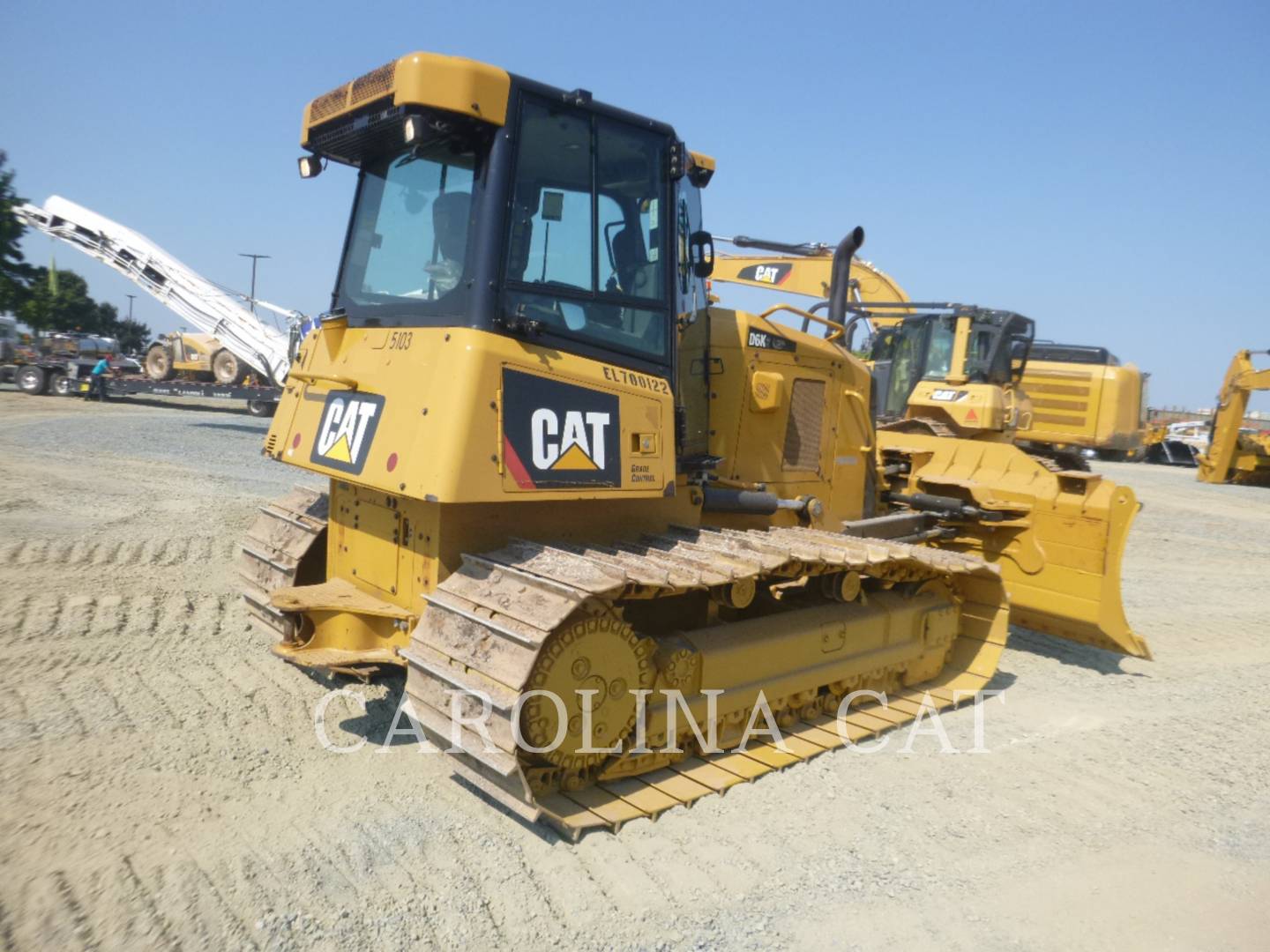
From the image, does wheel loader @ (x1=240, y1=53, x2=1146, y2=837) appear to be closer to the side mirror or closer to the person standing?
the side mirror

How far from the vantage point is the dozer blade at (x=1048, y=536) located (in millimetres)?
6070

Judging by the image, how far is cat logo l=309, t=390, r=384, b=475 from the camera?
3.81 meters

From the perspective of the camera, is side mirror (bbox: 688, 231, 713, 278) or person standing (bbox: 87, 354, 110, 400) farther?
person standing (bbox: 87, 354, 110, 400)

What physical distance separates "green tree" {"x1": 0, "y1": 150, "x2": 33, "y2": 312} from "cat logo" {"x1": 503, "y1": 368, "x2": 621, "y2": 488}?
24093 millimetres

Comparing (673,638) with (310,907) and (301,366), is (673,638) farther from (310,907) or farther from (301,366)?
(301,366)

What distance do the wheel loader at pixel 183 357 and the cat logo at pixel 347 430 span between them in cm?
2563

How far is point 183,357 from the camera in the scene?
2798 centimetres

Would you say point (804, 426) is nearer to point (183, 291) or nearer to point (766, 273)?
point (766, 273)

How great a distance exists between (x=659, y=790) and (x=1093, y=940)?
1.71 metres

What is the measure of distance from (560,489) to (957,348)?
729 cm

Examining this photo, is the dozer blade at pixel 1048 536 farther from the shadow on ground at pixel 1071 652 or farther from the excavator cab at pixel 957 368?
the excavator cab at pixel 957 368

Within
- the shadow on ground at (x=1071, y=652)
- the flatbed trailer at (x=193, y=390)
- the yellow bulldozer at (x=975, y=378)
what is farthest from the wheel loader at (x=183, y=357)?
the shadow on ground at (x=1071, y=652)

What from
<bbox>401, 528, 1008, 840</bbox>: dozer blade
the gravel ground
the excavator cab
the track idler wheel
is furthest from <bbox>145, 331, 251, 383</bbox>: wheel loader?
the track idler wheel

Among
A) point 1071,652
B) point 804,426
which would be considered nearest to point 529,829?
point 804,426
